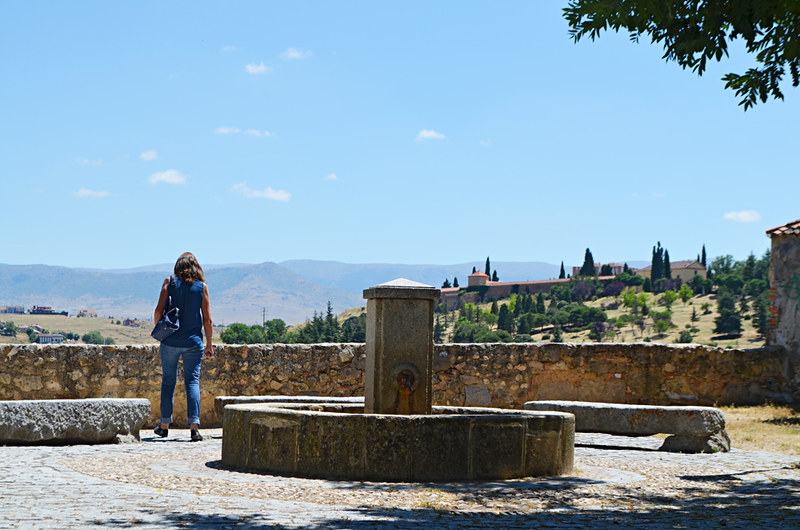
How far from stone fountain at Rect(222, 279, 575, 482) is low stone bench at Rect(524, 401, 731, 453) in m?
2.30

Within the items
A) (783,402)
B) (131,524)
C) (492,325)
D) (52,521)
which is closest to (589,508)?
(131,524)

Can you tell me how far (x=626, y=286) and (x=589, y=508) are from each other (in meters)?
149

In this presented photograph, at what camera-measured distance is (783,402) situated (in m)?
14.1

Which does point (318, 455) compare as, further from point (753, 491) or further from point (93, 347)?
point (93, 347)

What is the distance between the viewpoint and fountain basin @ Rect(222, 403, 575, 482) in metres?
6.07

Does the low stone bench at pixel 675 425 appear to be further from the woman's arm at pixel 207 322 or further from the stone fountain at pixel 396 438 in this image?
the woman's arm at pixel 207 322

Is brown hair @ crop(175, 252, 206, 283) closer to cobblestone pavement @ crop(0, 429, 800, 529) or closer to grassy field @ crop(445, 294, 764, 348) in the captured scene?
cobblestone pavement @ crop(0, 429, 800, 529)

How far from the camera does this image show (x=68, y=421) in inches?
307

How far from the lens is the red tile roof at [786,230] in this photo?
14859mm

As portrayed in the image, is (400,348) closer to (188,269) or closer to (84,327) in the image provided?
(188,269)

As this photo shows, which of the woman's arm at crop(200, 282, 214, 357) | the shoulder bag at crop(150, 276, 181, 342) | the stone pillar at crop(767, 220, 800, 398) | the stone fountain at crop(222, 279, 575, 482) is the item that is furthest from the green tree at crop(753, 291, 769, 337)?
the stone fountain at crop(222, 279, 575, 482)

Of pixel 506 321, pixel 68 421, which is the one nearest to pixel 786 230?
pixel 68 421

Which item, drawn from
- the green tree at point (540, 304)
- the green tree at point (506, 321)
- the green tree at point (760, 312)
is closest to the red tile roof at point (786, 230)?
the green tree at point (760, 312)

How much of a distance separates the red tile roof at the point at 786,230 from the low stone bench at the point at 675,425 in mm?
7169
